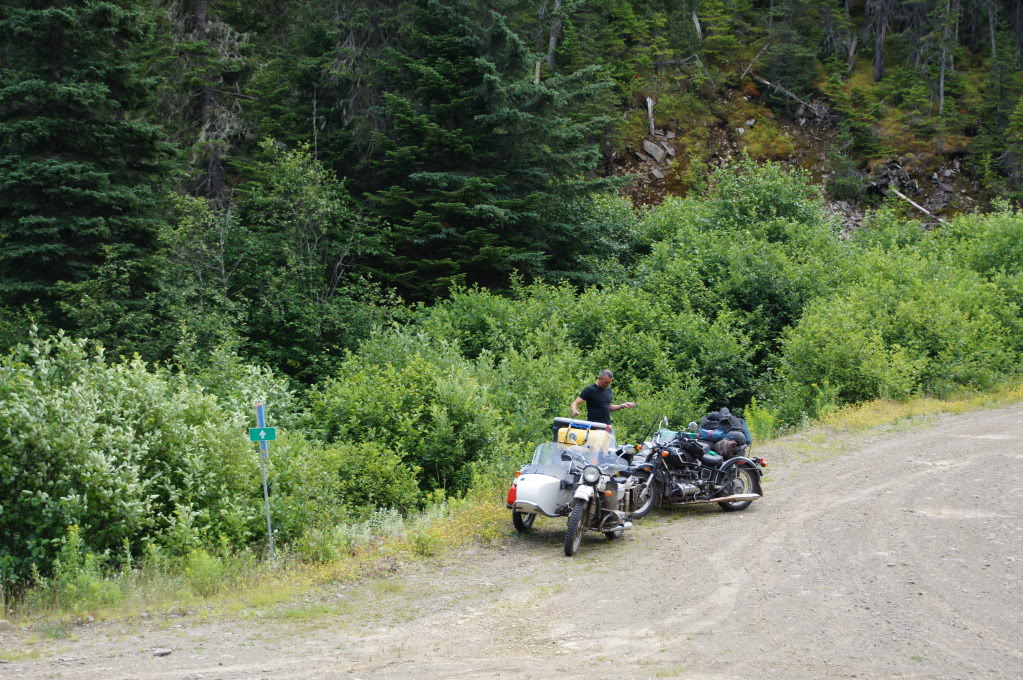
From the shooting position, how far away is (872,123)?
169 ft

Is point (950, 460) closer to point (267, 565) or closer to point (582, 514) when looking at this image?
point (582, 514)

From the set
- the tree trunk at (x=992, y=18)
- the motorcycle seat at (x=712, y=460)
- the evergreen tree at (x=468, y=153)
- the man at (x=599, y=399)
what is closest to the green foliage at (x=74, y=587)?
the man at (x=599, y=399)

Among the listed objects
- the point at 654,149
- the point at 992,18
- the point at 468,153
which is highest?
the point at 992,18

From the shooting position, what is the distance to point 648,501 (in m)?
12.5

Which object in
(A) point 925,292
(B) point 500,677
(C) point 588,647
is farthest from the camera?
(A) point 925,292

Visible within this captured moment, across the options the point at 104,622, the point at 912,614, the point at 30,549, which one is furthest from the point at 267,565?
the point at 912,614

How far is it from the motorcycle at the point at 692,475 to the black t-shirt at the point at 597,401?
0.86 metres

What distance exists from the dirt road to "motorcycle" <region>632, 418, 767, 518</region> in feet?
0.96

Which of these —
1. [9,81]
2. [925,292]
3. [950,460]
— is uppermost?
[9,81]

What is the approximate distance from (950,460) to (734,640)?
9.88 metres

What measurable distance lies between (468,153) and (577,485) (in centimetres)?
2034

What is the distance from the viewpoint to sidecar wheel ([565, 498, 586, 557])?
10305mm

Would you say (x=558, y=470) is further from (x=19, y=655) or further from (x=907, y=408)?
(x=907, y=408)

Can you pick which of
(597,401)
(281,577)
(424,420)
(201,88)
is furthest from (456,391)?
(201,88)
